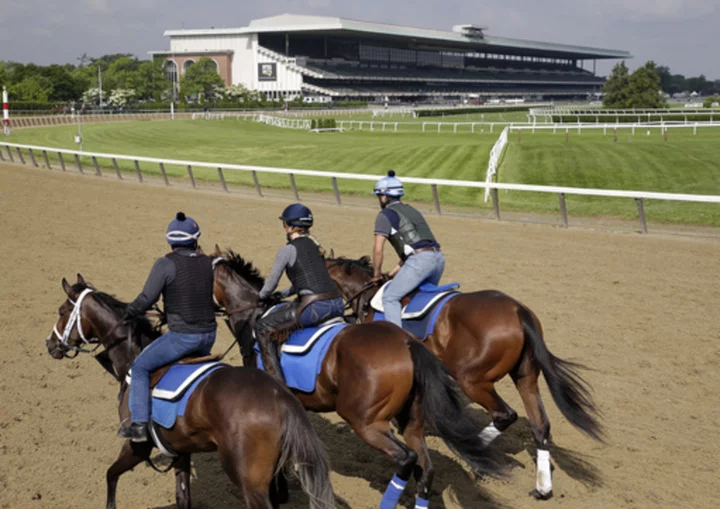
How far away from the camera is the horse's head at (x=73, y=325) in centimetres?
600

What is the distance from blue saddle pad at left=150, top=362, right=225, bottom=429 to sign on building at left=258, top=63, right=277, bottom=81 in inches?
4496

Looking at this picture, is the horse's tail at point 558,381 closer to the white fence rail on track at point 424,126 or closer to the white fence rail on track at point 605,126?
the white fence rail on track at point 605,126

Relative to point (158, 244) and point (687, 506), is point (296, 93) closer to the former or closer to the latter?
point (158, 244)

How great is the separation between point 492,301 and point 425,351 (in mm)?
1237

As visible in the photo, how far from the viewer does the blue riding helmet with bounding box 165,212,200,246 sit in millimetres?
5387

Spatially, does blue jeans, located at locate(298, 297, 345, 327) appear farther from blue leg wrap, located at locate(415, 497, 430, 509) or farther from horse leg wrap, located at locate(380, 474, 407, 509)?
blue leg wrap, located at locate(415, 497, 430, 509)

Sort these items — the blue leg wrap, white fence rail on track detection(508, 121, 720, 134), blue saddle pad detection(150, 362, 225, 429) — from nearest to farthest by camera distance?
blue saddle pad detection(150, 362, 225, 429), the blue leg wrap, white fence rail on track detection(508, 121, 720, 134)

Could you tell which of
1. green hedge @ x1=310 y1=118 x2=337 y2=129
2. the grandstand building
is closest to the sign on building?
the grandstand building

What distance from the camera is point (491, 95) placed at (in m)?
139

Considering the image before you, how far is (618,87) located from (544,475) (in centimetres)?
6342

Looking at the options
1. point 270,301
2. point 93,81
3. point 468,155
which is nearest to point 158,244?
point 270,301

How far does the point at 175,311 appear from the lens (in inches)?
211

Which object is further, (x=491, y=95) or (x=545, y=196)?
(x=491, y=95)

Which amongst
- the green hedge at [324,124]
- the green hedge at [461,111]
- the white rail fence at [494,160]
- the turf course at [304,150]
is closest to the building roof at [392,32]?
the green hedge at [461,111]
